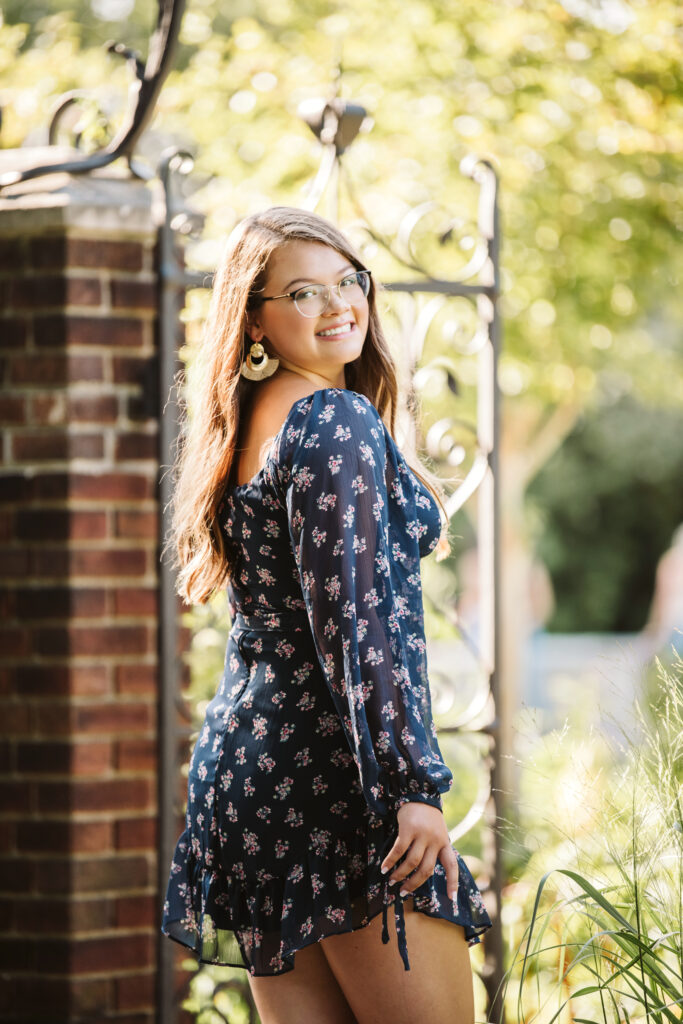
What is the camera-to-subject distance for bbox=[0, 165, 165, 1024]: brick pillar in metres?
2.67

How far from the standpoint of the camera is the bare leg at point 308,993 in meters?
1.75

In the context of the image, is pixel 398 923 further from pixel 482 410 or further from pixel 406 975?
pixel 482 410

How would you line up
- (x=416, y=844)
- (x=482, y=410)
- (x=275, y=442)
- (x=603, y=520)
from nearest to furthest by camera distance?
(x=416, y=844)
(x=275, y=442)
(x=482, y=410)
(x=603, y=520)

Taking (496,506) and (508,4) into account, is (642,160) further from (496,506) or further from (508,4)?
(496,506)


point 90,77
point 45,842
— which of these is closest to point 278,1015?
point 45,842

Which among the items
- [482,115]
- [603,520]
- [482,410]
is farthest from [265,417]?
[603,520]

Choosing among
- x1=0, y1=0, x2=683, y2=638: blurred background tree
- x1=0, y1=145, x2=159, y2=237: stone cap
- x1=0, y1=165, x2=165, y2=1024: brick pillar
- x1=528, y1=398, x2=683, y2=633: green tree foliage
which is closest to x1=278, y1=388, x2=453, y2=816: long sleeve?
x1=0, y1=165, x2=165, y2=1024: brick pillar

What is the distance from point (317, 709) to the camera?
1.69 meters

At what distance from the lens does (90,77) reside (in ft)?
18.7

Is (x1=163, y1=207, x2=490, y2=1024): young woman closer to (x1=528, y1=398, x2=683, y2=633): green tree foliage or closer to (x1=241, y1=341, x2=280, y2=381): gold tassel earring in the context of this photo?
(x1=241, y1=341, x2=280, y2=381): gold tassel earring

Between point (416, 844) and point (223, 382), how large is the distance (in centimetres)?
83

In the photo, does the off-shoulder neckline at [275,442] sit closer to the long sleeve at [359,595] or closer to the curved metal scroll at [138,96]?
the long sleeve at [359,595]

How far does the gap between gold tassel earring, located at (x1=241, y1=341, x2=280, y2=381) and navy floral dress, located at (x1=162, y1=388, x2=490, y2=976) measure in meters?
0.24

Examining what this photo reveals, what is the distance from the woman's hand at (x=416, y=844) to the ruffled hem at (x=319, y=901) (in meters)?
0.04
